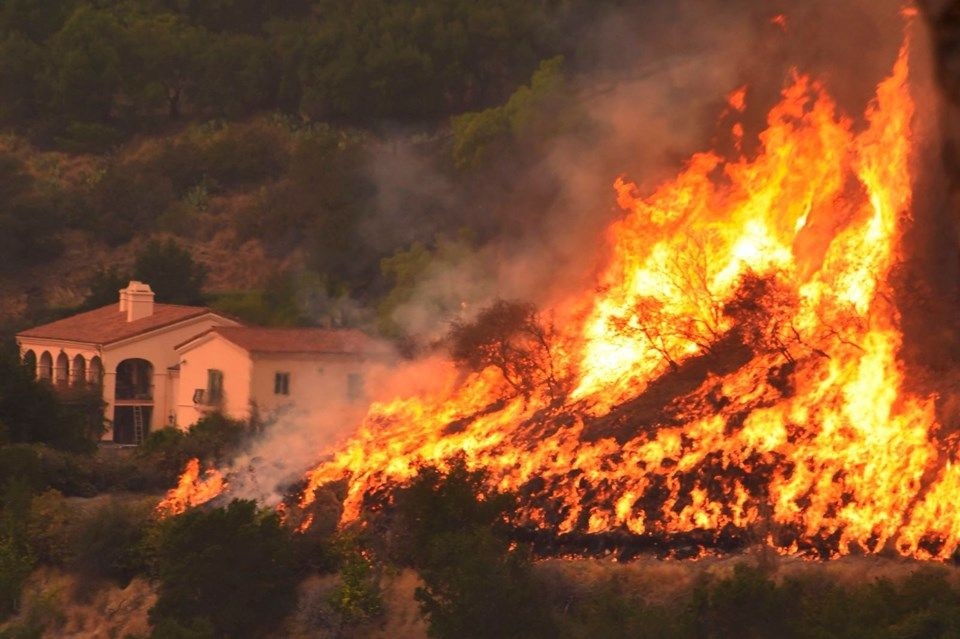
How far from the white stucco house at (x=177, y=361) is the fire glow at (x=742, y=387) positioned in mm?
17223

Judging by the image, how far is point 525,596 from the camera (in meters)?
28.9

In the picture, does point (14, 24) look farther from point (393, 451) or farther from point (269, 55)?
point (393, 451)

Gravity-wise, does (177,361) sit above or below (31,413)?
above

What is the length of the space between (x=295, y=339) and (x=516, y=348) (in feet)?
74.7

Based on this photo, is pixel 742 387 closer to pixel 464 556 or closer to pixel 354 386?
pixel 464 556

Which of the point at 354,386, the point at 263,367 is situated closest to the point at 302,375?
the point at 263,367

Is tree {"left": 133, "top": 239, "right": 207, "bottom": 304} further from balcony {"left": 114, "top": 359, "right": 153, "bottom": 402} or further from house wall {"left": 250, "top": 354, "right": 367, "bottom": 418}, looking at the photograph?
house wall {"left": 250, "top": 354, "right": 367, "bottom": 418}

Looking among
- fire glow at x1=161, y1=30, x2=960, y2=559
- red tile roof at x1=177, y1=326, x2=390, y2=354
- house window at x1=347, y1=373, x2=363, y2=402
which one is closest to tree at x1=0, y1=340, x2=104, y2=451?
house window at x1=347, y1=373, x2=363, y2=402

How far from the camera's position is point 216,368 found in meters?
61.7

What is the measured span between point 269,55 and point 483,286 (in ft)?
185

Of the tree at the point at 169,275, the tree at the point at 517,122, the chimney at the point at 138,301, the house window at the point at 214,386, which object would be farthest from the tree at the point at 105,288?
the house window at the point at 214,386

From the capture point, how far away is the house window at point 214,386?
61281 millimetres

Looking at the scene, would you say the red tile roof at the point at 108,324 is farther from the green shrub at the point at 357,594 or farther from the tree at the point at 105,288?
the green shrub at the point at 357,594

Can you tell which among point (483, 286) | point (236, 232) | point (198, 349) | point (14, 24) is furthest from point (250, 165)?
point (483, 286)
